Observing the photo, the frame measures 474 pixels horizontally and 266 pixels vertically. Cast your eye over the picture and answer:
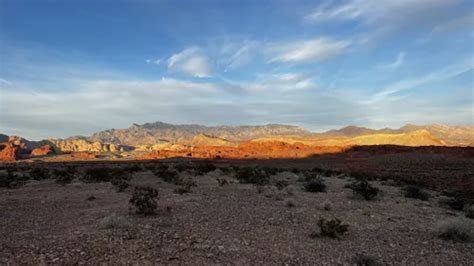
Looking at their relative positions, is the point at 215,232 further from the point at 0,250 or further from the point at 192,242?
the point at 0,250

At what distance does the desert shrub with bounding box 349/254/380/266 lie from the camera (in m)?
8.70

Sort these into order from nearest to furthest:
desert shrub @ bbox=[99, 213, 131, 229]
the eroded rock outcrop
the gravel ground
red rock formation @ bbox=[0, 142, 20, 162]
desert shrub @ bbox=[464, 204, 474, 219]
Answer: the gravel ground < desert shrub @ bbox=[99, 213, 131, 229] < desert shrub @ bbox=[464, 204, 474, 219] < red rock formation @ bbox=[0, 142, 20, 162] < the eroded rock outcrop

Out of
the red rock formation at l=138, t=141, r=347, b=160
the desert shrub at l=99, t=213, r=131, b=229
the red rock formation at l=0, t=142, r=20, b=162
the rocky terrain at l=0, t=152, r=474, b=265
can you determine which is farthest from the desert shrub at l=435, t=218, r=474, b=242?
the red rock formation at l=0, t=142, r=20, b=162

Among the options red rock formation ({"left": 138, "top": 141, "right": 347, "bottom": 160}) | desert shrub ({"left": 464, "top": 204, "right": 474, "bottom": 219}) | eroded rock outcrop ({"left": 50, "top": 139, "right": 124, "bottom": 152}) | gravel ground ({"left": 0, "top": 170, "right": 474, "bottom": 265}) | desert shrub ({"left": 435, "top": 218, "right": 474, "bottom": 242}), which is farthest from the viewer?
eroded rock outcrop ({"left": 50, "top": 139, "right": 124, "bottom": 152})

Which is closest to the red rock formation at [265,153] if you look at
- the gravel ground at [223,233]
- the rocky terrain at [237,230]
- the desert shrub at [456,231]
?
the rocky terrain at [237,230]

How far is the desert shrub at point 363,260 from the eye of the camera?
28.5 ft

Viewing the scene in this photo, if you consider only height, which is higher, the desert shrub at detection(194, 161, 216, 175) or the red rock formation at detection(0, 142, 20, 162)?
the red rock formation at detection(0, 142, 20, 162)

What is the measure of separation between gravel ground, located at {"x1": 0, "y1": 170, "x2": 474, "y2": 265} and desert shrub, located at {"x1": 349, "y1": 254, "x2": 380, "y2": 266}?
177mm

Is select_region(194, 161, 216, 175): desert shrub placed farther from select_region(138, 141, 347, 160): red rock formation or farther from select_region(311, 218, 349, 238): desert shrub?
select_region(138, 141, 347, 160): red rock formation

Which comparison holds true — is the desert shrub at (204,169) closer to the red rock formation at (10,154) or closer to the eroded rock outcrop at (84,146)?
the red rock formation at (10,154)

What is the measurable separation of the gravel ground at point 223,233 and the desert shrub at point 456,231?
286mm

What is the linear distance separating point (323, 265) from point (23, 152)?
389 feet

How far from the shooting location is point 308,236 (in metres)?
11.2

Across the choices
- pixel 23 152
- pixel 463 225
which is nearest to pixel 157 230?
pixel 463 225
